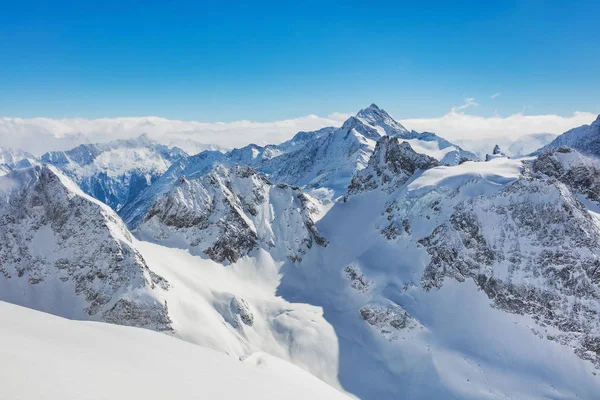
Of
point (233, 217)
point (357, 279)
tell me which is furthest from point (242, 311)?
point (233, 217)

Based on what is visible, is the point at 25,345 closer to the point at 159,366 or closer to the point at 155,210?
the point at 159,366

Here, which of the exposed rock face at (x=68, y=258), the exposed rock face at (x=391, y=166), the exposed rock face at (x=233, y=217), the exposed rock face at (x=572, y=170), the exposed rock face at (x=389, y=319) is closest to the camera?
the exposed rock face at (x=68, y=258)

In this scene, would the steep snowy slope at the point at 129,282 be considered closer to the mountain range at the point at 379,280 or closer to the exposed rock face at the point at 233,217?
the mountain range at the point at 379,280

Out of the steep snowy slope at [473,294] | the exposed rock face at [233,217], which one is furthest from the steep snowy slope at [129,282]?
the steep snowy slope at [473,294]

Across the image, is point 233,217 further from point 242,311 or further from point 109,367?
point 109,367

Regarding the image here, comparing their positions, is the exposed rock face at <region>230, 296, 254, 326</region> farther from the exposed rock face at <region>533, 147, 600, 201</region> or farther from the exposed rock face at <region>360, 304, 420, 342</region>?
the exposed rock face at <region>533, 147, 600, 201</region>

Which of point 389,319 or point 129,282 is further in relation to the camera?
point 389,319

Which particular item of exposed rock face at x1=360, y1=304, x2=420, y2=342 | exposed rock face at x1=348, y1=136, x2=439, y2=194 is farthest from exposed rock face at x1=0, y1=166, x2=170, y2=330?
exposed rock face at x1=348, y1=136, x2=439, y2=194
